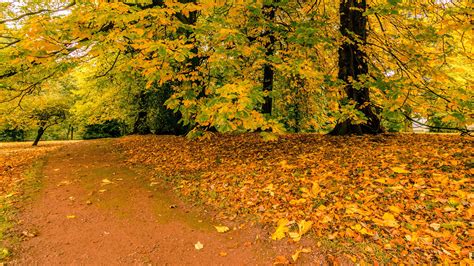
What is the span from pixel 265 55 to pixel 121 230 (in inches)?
203

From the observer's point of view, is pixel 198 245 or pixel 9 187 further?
pixel 9 187

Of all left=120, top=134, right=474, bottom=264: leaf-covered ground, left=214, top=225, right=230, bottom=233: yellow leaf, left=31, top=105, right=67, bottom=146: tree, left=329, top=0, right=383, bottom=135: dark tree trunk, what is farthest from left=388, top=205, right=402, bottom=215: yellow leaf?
left=31, top=105, right=67, bottom=146: tree

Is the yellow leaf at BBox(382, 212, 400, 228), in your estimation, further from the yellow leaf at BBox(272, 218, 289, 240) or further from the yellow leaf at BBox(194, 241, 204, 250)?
the yellow leaf at BBox(194, 241, 204, 250)

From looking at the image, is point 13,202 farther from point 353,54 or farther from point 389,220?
point 353,54

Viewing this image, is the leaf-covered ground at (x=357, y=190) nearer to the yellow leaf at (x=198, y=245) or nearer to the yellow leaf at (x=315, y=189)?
the yellow leaf at (x=315, y=189)

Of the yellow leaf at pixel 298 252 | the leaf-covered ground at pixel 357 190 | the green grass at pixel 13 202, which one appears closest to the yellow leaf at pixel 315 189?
the leaf-covered ground at pixel 357 190

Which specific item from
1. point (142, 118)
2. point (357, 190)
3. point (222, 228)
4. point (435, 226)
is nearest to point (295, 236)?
point (222, 228)

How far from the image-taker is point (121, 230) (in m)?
4.55

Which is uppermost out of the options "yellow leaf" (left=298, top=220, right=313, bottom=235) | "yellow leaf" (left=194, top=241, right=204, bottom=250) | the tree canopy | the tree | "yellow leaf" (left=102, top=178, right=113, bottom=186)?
the tree canopy

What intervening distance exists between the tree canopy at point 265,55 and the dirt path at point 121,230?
6.05ft

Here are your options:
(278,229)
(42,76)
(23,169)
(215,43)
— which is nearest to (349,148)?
(278,229)

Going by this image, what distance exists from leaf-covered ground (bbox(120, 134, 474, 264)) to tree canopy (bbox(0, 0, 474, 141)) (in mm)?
820

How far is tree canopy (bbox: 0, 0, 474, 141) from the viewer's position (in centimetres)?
579

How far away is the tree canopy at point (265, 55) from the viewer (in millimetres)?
5793
